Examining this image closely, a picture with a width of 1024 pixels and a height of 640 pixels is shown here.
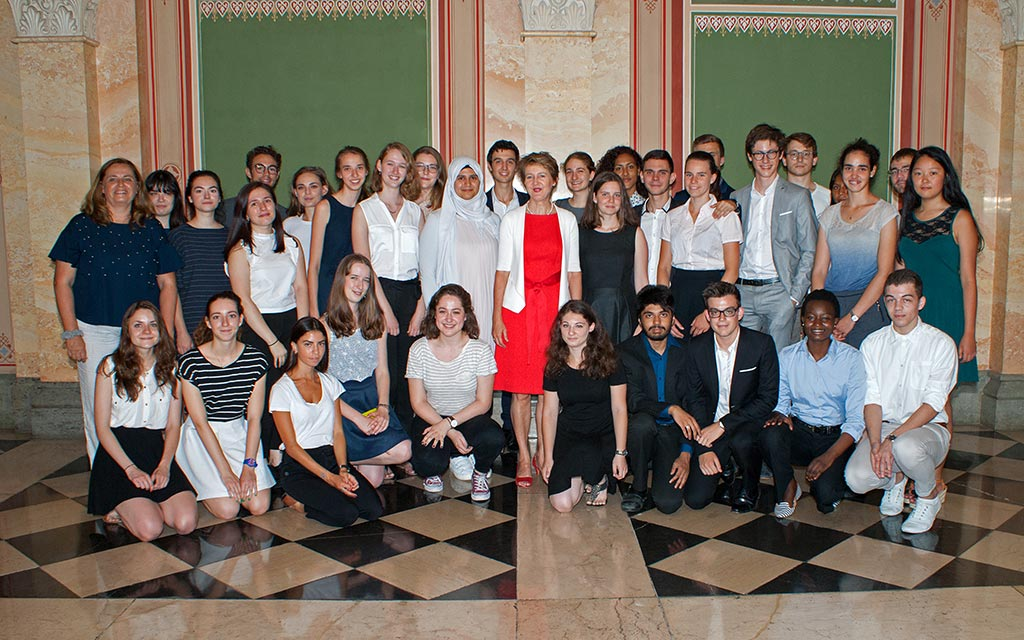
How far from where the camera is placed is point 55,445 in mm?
5652

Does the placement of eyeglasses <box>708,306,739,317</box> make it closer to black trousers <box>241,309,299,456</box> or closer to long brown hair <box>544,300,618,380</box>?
long brown hair <box>544,300,618,380</box>

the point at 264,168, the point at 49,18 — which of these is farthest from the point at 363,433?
the point at 49,18

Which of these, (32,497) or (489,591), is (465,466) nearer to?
(489,591)

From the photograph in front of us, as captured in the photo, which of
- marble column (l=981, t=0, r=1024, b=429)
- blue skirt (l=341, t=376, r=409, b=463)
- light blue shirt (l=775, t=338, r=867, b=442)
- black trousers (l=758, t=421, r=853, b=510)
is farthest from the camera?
marble column (l=981, t=0, r=1024, b=429)

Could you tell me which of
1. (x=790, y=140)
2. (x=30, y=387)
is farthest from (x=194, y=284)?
(x=790, y=140)

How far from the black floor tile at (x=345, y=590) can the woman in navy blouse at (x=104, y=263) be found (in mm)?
1873

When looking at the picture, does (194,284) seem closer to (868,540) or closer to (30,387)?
(30,387)

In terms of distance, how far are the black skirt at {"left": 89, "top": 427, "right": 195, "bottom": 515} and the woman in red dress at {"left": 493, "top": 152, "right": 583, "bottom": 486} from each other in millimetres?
1674

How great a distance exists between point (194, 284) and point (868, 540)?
137 inches

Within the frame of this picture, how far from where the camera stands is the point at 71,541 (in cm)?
380

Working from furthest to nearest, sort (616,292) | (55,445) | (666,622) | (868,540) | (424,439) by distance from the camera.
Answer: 1. (55,445)
2. (616,292)
3. (424,439)
4. (868,540)
5. (666,622)

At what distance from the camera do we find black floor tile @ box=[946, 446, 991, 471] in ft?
16.0

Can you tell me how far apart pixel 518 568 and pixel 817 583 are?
1.12 m


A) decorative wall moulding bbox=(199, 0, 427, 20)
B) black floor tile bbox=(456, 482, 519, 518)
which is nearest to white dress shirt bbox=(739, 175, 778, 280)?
black floor tile bbox=(456, 482, 519, 518)
